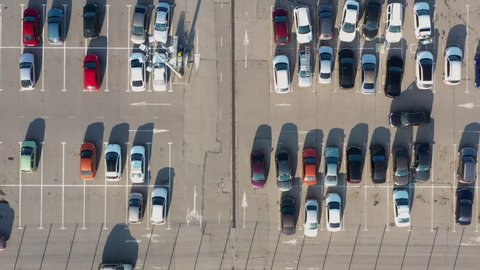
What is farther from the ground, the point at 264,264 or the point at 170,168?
the point at 170,168

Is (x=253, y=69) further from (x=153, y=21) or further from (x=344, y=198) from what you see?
(x=344, y=198)

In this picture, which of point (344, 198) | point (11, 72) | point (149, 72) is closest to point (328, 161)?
A: point (344, 198)

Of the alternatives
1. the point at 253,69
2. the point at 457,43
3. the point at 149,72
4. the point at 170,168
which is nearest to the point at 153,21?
the point at 149,72

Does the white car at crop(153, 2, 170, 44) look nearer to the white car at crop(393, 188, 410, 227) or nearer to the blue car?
the white car at crop(393, 188, 410, 227)

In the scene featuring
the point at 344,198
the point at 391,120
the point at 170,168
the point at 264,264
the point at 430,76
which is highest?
the point at 430,76

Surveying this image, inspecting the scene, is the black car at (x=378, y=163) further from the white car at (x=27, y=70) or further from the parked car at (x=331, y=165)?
the white car at (x=27, y=70)

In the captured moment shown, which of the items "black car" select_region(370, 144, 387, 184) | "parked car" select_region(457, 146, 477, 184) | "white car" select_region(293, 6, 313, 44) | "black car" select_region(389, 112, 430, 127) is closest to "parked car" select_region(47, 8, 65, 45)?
"white car" select_region(293, 6, 313, 44)
